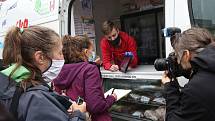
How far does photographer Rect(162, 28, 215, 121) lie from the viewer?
70.8 inches

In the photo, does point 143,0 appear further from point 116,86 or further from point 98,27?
point 116,86

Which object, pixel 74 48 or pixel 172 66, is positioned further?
pixel 74 48

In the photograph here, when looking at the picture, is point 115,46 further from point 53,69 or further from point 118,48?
point 53,69

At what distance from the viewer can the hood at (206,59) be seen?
1804 mm

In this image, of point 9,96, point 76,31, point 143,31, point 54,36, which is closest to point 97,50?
point 76,31

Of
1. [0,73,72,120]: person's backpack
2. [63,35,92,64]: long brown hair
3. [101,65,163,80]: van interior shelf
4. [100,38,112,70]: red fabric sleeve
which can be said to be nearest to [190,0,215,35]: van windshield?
[101,65,163,80]: van interior shelf

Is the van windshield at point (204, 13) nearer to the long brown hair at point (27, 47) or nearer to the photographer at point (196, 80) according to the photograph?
the photographer at point (196, 80)

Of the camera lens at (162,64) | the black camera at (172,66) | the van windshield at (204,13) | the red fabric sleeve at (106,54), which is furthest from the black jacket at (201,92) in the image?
the red fabric sleeve at (106,54)

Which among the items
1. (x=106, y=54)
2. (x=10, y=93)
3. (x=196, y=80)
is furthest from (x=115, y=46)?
(x=10, y=93)

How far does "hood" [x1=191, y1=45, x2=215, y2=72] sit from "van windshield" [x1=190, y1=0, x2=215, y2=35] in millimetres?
628

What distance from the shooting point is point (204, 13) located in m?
2.50

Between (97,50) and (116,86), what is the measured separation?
1.12 metres

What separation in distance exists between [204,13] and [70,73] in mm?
1165

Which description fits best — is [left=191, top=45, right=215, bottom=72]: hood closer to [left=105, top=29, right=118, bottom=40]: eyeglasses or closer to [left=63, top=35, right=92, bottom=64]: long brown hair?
[left=63, top=35, right=92, bottom=64]: long brown hair
